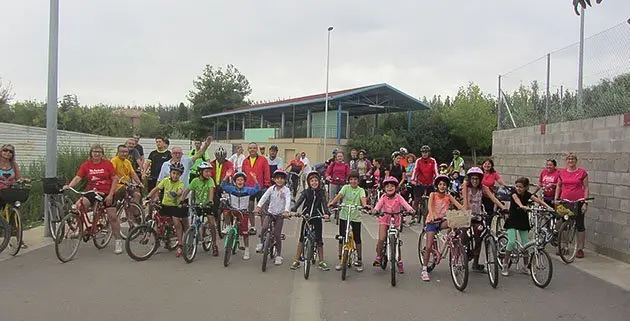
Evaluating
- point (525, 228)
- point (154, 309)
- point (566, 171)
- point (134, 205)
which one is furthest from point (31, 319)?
point (566, 171)

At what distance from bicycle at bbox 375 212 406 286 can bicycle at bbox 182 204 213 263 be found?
2.81 m

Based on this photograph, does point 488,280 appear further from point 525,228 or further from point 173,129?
point 173,129

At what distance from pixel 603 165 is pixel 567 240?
5.54 feet

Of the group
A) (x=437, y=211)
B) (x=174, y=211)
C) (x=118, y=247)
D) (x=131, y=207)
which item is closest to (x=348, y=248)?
(x=437, y=211)

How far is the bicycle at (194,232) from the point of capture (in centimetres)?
784

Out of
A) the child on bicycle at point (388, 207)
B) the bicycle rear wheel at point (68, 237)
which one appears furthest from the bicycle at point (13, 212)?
the child on bicycle at point (388, 207)

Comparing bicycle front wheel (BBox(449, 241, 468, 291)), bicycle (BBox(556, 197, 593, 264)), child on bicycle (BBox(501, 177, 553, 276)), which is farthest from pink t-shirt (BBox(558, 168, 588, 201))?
bicycle front wheel (BBox(449, 241, 468, 291))

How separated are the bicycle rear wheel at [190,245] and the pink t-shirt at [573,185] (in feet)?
20.7

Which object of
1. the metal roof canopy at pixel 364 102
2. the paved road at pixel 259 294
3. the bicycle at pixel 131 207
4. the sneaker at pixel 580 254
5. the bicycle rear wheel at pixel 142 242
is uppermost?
the metal roof canopy at pixel 364 102

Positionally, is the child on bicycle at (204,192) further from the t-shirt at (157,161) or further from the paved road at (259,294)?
the t-shirt at (157,161)

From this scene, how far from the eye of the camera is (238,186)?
8578 mm

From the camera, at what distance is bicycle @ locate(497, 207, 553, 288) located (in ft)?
22.8

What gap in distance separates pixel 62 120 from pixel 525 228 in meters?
44.5

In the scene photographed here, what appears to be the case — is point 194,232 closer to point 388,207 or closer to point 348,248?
point 348,248
